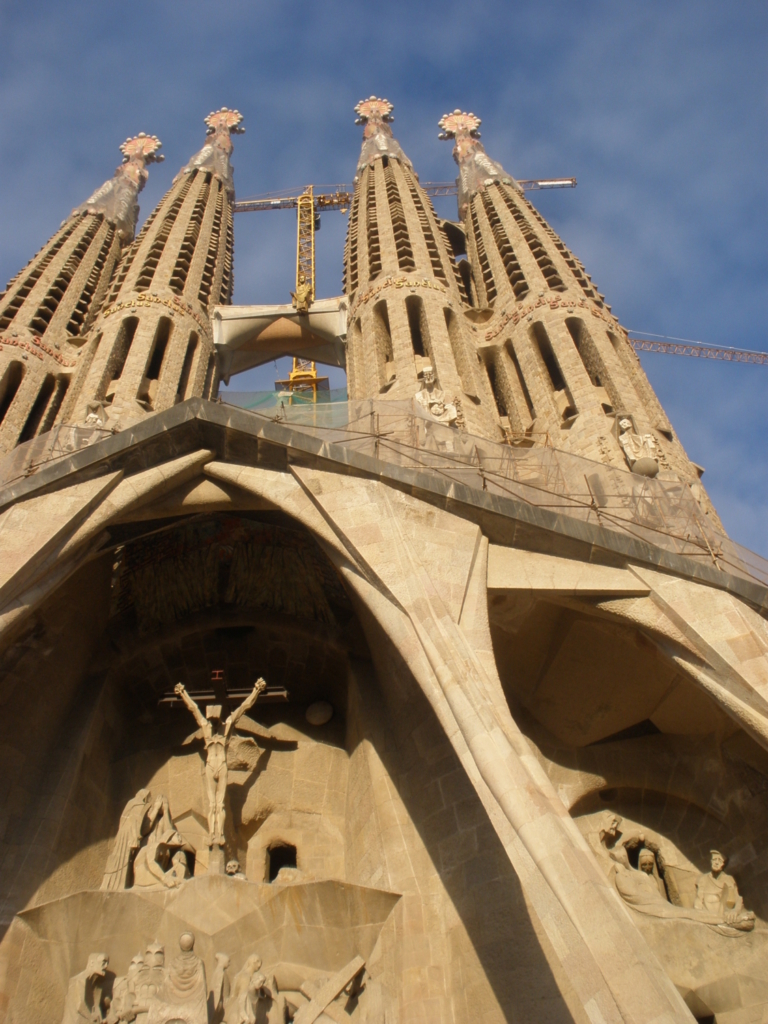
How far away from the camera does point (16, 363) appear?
53.8 feet

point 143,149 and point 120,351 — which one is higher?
point 143,149

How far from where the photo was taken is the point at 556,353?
49.9 ft

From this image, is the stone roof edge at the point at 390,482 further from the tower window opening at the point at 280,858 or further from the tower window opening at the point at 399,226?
the tower window opening at the point at 399,226

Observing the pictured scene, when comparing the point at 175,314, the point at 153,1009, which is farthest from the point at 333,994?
the point at 175,314

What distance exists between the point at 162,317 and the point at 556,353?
773 cm

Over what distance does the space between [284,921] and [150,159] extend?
1099 inches

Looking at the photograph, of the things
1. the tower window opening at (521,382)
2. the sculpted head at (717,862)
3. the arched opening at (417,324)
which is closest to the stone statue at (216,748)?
the sculpted head at (717,862)

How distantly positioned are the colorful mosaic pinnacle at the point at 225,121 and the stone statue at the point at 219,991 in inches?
1175

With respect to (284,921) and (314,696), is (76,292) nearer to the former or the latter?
(314,696)

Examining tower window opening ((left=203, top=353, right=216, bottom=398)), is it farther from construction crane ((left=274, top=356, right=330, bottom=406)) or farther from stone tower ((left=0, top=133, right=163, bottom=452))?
construction crane ((left=274, top=356, right=330, bottom=406))

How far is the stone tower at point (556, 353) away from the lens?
40.8 ft

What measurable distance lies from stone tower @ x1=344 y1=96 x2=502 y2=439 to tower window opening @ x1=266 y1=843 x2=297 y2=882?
6.16 meters

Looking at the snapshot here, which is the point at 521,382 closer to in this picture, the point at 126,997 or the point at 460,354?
the point at 460,354

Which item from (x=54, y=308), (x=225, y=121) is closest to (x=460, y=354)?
(x=54, y=308)
